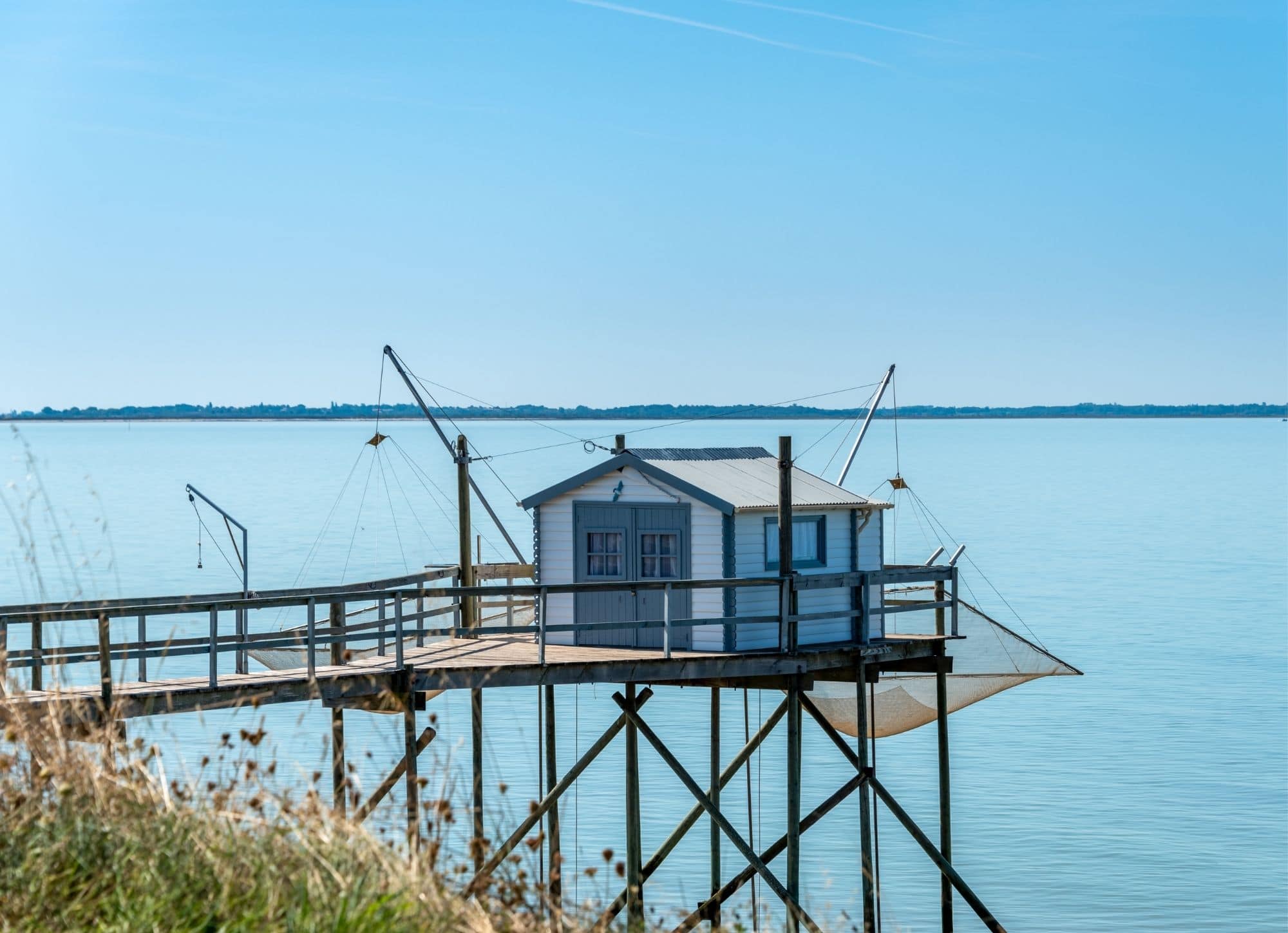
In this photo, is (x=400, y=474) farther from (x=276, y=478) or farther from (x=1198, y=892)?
(x=1198, y=892)

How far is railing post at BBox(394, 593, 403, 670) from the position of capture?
51.1ft

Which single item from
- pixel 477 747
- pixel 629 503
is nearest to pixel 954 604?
pixel 629 503

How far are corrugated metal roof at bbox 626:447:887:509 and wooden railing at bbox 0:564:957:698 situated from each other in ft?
3.19

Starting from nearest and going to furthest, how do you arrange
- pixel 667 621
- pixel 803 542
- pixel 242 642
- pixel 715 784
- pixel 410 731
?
pixel 410 731, pixel 242 642, pixel 667 621, pixel 803 542, pixel 715 784

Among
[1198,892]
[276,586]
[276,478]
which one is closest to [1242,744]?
[1198,892]

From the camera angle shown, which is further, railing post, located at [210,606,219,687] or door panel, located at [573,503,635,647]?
door panel, located at [573,503,635,647]

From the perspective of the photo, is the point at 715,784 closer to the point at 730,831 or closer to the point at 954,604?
the point at 730,831

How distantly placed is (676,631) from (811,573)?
197 centimetres

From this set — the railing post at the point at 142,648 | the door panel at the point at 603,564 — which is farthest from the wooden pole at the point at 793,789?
the railing post at the point at 142,648

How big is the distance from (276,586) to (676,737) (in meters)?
27.1

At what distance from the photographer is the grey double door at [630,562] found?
60.8 ft

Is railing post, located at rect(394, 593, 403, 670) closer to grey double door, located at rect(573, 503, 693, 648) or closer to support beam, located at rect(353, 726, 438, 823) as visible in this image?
support beam, located at rect(353, 726, 438, 823)

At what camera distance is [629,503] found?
18.9m

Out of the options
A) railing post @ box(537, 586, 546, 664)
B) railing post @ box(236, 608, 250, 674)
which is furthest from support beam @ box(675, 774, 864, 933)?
railing post @ box(236, 608, 250, 674)
